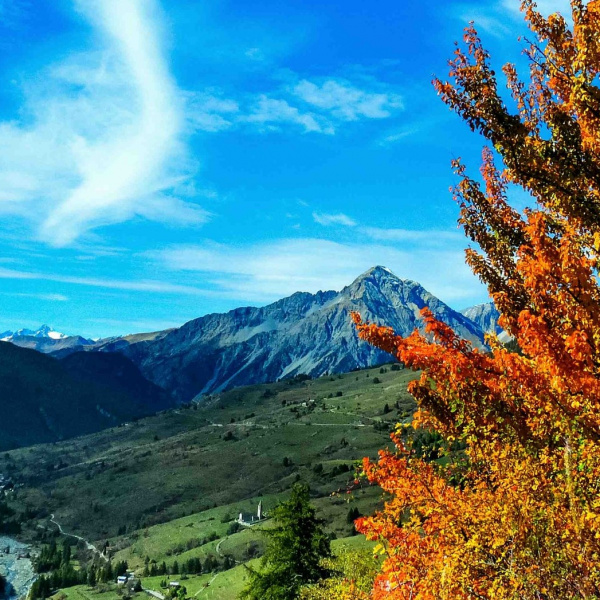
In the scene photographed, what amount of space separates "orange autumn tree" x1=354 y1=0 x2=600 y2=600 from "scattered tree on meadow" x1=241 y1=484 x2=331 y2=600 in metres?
28.5

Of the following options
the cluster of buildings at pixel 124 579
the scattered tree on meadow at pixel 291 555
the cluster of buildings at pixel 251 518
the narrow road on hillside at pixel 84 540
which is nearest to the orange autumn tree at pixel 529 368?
the scattered tree on meadow at pixel 291 555

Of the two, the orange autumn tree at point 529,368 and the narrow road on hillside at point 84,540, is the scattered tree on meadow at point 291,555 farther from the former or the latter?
the narrow road on hillside at point 84,540

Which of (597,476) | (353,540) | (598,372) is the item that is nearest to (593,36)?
(598,372)

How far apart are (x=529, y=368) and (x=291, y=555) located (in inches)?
1362

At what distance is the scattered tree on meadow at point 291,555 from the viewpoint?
1487 inches

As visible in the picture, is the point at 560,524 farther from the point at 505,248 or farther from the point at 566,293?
the point at 505,248

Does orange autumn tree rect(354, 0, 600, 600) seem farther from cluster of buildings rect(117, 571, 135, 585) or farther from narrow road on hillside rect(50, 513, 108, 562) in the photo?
narrow road on hillside rect(50, 513, 108, 562)

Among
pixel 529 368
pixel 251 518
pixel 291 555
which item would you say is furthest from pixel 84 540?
pixel 529 368

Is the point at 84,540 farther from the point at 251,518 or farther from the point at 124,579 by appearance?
the point at 251,518

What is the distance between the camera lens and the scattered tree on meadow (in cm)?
3778

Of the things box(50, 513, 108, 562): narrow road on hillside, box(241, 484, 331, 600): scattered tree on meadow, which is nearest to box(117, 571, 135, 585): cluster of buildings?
box(50, 513, 108, 562): narrow road on hillside

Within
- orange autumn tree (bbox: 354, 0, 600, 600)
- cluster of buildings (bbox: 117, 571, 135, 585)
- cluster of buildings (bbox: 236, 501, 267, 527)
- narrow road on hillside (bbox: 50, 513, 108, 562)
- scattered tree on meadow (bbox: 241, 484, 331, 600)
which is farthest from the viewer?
narrow road on hillside (bbox: 50, 513, 108, 562)

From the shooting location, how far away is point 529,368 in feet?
33.3

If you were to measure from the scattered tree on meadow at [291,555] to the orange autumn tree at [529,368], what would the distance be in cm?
2852
